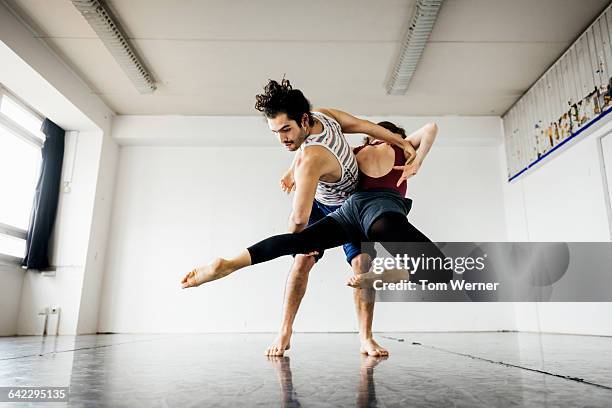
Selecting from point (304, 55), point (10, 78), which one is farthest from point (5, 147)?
point (304, 55)

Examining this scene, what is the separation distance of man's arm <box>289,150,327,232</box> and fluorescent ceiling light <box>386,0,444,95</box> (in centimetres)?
221

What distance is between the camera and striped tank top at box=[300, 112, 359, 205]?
203 cm

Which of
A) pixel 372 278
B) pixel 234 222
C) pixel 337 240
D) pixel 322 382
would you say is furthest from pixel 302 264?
pixel 234 222

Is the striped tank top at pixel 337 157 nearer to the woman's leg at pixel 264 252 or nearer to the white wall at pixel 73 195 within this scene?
the woman's leg at pixel 264 252

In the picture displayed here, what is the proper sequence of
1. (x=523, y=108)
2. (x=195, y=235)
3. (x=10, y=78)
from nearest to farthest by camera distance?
(x=10, y=78) < (x=523, y=108) < (x=195, y=235)

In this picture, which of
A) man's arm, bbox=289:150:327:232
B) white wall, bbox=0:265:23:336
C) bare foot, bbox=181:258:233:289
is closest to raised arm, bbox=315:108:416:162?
man's arm, bbox=289:150:327:232

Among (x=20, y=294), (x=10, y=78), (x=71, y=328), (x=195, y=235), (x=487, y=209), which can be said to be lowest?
(x=71, y=328)

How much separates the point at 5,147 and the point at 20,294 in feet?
5.01

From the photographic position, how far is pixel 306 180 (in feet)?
6.32

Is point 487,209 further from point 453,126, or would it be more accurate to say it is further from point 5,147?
point 5,147

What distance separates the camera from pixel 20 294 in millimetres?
4656

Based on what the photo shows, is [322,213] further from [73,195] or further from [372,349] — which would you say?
[73,195]

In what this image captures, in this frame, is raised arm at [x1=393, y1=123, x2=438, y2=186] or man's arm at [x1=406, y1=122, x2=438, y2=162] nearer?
raised arm at [x1=393, y1=123, x2=438, y2=186]

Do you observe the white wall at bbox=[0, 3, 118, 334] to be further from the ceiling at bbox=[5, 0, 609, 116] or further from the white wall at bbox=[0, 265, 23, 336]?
the ceiling at bbox=[5, 0, 609, 116]
